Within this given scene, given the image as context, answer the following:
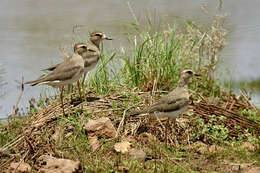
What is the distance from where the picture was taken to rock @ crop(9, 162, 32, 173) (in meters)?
7.36

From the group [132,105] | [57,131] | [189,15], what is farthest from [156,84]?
[189,15]

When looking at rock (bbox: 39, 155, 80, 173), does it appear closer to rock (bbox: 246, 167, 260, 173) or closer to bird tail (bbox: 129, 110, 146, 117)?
bird tail (bbox: 129, 110, 146, 117)

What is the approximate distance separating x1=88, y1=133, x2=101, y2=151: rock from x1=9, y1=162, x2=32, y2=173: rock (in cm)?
111

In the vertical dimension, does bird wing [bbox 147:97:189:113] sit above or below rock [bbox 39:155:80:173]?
above

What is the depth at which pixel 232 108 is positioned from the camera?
405 inches

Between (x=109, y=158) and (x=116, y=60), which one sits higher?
(x=116, y=60)

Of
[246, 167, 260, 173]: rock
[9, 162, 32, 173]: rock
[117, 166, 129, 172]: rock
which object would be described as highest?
[117, 166, 129, 172]: rock

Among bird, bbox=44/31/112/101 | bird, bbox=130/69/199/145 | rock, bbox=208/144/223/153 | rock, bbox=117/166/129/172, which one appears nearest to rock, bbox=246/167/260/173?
rock, bbox=208/144/223/153

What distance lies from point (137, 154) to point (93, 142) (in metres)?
0.94

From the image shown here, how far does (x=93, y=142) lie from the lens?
326 inches

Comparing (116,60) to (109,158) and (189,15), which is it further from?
(189,15)

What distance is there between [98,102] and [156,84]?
1.36m

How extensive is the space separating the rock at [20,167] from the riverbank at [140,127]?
0.22 feet

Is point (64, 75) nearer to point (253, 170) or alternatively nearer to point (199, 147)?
point (199, 147)
